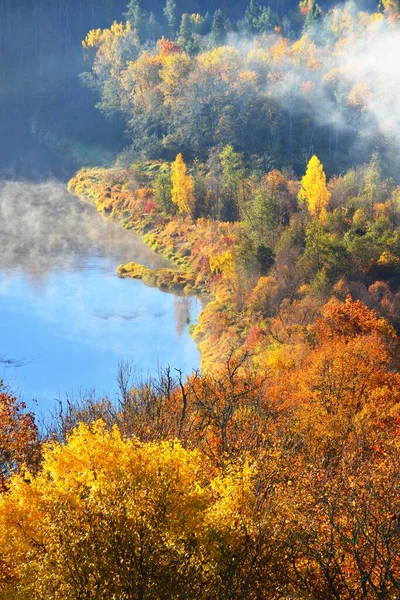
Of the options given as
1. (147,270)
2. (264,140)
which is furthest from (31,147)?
(147,270)

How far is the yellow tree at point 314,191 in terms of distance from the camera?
8344cm

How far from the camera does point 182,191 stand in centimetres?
9125

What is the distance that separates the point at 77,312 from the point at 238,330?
17425 millimetres

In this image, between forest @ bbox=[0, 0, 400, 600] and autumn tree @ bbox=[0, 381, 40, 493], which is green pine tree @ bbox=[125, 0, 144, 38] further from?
autumn tree @ bbox=[0, 381, 40, 493]

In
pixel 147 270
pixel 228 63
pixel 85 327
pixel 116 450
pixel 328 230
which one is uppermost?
pixel 228 63

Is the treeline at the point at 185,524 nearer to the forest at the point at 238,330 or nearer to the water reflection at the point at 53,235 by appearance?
the forest at the point at 238,330

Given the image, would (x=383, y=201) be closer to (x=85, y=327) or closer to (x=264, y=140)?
(x=264, y=140)

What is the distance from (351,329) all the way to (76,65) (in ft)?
406

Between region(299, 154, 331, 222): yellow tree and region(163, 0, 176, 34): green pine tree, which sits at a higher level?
region(163, 0, 176, 34): green pine tree

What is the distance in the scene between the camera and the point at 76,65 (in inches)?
6068

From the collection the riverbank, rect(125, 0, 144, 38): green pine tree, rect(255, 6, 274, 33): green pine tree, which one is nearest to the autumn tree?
the riverbank

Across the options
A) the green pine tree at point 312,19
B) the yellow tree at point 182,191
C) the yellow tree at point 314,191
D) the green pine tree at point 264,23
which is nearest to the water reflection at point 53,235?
the yellow tree at point 182,191

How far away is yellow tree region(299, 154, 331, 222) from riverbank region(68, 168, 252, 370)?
9.98 m

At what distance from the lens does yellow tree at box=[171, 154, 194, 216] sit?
9075cm
